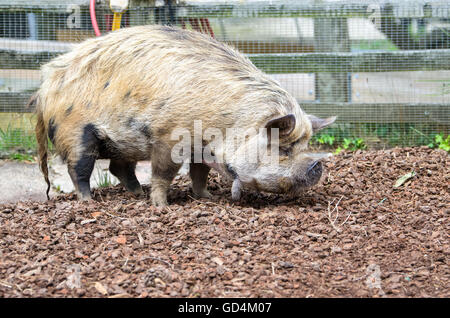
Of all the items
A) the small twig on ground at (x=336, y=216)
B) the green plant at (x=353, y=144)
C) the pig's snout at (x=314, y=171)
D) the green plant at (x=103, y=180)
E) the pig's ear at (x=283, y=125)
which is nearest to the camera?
the small twig on ground at (x=336, y=216)

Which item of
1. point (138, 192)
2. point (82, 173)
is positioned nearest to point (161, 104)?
point (82, 173)

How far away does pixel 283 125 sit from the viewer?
15.0 ft

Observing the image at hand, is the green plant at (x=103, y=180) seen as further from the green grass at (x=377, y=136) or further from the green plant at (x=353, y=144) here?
the green plant at (x=353, y=144)

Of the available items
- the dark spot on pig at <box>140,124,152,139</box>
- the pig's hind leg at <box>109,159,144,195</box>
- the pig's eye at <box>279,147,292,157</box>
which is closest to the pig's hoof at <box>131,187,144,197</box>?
the pig's hind leg at <box>109,159,144,195</box>

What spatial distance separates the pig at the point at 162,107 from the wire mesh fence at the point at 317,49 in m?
2.07

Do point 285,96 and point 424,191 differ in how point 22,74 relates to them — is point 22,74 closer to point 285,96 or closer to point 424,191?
point 285,96

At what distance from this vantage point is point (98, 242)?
4.06m

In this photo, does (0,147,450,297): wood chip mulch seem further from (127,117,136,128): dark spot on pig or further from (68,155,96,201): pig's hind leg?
(127,117,136,128): dark spot on pig

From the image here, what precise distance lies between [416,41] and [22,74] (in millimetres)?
5233

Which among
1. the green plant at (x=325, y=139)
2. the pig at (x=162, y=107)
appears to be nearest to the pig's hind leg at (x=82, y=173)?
the pig at (x=162, y=107)

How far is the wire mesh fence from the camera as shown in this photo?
7145 millimetres

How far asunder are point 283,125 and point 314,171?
1.55 ft

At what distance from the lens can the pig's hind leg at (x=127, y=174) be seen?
225 inches
